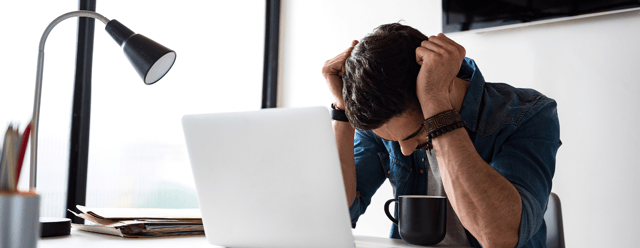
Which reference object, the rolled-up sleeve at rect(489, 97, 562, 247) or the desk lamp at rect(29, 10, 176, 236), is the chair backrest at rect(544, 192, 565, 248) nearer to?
the rolled-up sleeve at rect(489, 97, 562, 247)

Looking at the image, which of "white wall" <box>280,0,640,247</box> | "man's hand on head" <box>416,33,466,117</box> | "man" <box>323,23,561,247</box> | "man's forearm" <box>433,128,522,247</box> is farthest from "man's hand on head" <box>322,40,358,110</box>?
"white wall" <box>280,0,640,247</box>

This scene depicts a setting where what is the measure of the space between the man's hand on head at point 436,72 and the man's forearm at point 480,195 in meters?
0.07

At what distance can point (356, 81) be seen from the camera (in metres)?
0.96

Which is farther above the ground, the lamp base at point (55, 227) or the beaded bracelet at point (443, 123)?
the beaded bracelet at point (443, 123)

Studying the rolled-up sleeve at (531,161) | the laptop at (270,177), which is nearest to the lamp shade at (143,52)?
the laptop at (270,177)

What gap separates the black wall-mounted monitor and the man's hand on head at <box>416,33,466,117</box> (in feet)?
3.08

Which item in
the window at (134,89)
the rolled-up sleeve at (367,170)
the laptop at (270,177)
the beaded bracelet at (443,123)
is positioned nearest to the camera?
the laptop at (270,177)

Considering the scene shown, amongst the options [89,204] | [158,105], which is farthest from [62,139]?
[158,105]

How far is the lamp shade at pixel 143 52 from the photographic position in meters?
0.86

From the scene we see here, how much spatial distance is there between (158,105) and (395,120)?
128cm

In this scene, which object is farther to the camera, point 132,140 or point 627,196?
point 132,140

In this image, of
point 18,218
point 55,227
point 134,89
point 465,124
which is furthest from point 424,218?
point 134,89

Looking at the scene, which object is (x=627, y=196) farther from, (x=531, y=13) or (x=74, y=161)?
(x=74, y=161)

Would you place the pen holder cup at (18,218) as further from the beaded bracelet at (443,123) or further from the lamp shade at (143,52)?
the beaded bracelet at (443,123)
